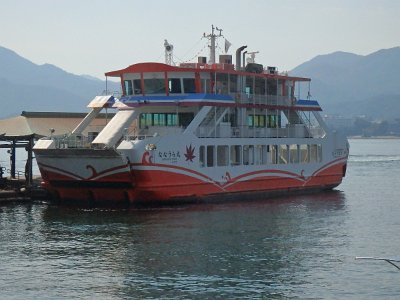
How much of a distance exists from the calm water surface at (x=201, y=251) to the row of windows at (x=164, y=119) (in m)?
7.05

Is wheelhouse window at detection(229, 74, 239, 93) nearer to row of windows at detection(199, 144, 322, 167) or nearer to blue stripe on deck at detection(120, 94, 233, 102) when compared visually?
blue stripe on deck at detection(120, 94, 233, 102)

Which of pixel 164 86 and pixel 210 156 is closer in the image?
pixel 210 156

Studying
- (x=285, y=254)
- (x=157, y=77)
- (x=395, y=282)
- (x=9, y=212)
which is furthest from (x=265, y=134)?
(x=395, y=282)

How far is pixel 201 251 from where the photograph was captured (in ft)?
136

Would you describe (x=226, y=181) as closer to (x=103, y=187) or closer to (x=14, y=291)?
(x=103, y=187)

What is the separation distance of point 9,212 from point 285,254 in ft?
77.2

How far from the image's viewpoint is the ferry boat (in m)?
55.9

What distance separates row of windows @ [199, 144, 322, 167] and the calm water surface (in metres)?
3.77

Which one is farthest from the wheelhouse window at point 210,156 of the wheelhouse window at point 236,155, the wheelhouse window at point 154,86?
the wheelhouse window at point 154,86

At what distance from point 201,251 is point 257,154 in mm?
26159

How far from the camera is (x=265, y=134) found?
68688 mm

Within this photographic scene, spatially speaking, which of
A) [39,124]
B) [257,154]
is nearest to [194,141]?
[257,154]

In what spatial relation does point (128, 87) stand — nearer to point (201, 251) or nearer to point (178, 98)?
point (178, 98)

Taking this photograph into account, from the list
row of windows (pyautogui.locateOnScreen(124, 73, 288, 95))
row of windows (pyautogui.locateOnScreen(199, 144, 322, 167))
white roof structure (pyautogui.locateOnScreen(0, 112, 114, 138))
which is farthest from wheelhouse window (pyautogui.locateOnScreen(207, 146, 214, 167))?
white roof structure (pyautogui.locateOnScreen(0, 112, 114, 138))
